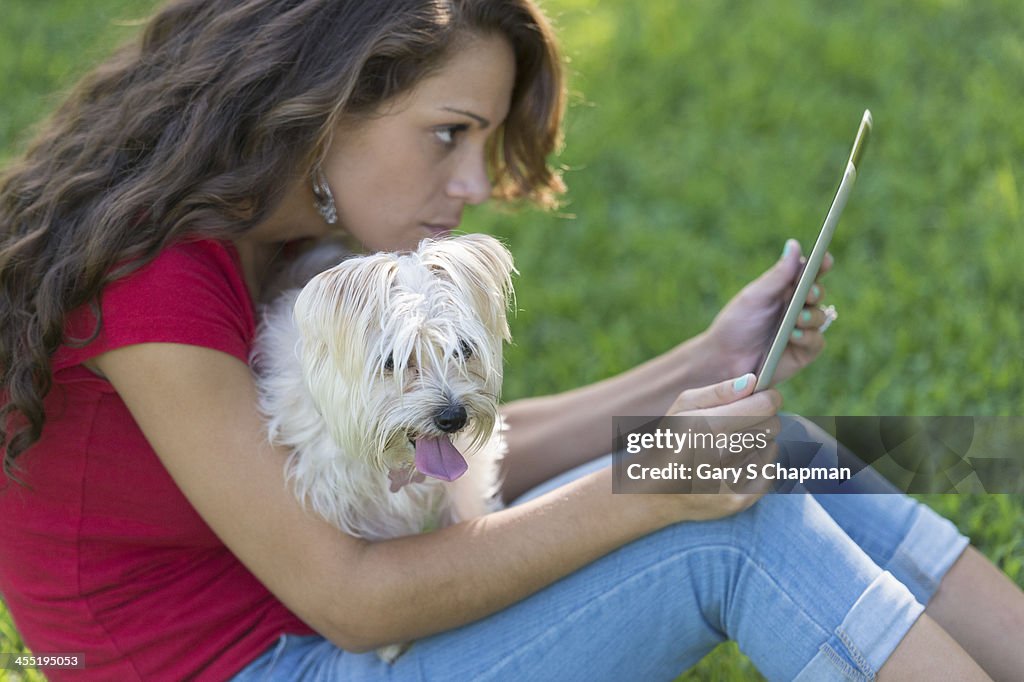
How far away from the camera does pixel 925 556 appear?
2.36 m

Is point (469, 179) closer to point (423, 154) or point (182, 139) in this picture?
point (423, 154)

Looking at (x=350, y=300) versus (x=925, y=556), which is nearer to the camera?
(x=350, y=300)

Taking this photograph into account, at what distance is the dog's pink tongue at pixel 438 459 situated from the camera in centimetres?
200

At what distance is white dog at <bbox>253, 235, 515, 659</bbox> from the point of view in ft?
6.36

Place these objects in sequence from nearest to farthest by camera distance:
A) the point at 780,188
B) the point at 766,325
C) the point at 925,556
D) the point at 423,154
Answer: the point at 423,154 → the point at 925,556 → the point at 766,325 → the point at 780,188

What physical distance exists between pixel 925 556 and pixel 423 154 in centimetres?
135

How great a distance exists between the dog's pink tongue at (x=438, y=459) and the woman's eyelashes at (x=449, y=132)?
644mm

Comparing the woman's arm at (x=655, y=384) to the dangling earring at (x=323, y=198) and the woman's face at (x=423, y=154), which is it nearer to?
the woman's face at (x=423, y=154)

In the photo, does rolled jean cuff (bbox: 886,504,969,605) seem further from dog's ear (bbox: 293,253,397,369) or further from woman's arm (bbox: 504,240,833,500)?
dog's ear (bbox: 293,253,397,369)

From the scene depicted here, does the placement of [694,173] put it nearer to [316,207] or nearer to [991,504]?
[991,504]

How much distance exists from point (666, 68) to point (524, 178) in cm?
316

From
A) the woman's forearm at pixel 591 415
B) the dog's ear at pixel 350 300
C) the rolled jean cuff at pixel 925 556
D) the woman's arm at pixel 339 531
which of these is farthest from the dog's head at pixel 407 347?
the rolled jean cuff at pixel 925 556

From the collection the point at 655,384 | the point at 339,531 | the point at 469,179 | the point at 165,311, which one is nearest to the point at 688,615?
the point at 339,531

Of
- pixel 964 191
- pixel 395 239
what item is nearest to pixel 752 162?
pixel 964 191
